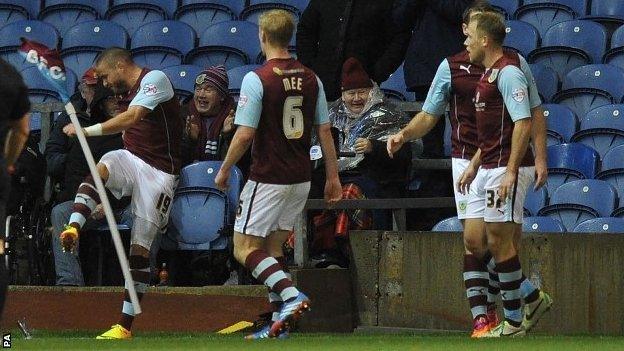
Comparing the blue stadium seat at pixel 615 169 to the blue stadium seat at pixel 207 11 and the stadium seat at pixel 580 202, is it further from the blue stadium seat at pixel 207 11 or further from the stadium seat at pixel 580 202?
the blue stadium seat at pixel 207 11

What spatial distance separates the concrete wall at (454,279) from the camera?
11039mm

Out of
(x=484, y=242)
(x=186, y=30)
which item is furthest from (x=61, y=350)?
(x=186, y=30)

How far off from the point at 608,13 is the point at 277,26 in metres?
5.61

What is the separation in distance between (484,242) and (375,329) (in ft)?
6.26

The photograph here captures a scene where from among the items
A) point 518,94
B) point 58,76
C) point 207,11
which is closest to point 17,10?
point 207,11

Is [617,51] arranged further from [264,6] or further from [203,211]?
[203,211]

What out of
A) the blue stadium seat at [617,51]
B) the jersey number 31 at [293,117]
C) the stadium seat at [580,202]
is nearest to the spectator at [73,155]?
the jersey number 31 at [293,117]

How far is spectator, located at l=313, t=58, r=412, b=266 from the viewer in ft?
40.2

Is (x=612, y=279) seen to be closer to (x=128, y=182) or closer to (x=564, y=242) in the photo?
(x=564, y=242)

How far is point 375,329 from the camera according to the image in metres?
11.8

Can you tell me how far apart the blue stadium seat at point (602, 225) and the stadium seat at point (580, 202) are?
252mm

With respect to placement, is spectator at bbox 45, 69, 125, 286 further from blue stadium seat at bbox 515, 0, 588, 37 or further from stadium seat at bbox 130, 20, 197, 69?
blue stadium seat at bbox 515, 0, 588, 37

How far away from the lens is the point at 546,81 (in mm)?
13945

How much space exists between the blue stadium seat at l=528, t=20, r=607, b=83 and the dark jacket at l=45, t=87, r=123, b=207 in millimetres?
4057
